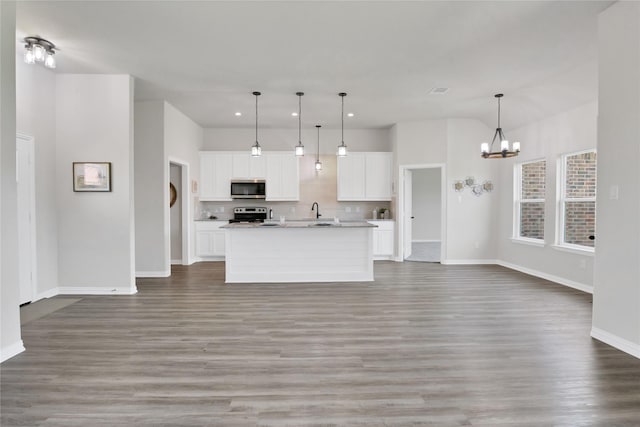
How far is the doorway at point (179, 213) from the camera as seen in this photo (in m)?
6.89

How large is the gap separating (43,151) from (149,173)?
1.53 meters

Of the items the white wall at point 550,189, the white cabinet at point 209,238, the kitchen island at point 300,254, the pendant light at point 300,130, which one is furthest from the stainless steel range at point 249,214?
the white wall at point 550,189

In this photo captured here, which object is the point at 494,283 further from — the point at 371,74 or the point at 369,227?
the point at 371,74

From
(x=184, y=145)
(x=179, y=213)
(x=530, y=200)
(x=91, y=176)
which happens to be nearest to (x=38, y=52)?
(x=91, y=176)

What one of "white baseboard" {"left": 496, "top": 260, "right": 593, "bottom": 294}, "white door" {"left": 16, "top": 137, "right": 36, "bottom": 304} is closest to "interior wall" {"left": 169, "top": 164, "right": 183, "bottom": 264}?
"white door" {"left": 16, "top": 137, "right": 36, "bottom": 304}

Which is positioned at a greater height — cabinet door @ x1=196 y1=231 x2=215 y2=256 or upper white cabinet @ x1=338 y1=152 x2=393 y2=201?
upper white cabinet @ x1=338 y1=152 x2=393 y2=201

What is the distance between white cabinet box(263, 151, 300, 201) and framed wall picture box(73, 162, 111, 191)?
139 inches

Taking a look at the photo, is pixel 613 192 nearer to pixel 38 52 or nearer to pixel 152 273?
pixel 38 52

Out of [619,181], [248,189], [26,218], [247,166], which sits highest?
[247,166]

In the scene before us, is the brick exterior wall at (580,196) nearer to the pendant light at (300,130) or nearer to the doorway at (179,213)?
the pendant light at (300,130)

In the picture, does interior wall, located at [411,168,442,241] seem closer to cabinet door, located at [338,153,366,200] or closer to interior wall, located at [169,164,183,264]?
cabinet door, located at [338,153,366,200]

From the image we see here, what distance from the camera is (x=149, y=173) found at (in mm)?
5758

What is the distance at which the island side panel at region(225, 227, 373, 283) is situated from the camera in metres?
5.43

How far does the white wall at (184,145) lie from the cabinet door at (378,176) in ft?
12.5
